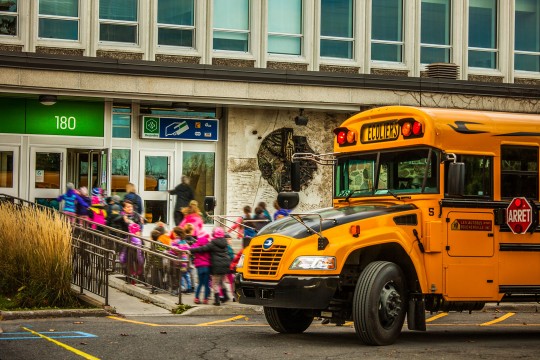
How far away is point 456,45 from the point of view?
33312mm

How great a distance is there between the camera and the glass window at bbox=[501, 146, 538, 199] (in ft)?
46.3

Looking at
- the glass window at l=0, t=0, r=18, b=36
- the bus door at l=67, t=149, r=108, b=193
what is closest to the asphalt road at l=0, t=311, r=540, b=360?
the bus door at l=67, t=149, r=108, b=193

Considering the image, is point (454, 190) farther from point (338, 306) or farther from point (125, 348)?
point (125, 348)

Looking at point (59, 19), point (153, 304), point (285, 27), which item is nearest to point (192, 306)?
point (153, 304)

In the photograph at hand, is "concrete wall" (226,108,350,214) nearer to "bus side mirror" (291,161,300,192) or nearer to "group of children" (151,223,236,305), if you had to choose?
"group of children" (151,223,236,305)

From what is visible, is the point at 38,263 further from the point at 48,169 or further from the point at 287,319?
the point at 48,169

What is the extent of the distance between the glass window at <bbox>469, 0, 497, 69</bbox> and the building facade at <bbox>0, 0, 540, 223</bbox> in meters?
0.07

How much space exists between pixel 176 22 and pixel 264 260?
18.2 m

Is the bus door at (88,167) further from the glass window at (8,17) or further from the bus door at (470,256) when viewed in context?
→ the bus door at (470,256)

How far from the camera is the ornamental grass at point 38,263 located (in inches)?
690

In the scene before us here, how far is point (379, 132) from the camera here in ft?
46.9

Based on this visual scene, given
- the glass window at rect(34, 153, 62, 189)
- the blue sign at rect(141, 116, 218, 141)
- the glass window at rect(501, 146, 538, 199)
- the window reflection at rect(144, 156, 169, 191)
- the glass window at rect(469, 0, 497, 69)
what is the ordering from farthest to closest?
the glass window at rect(469, 0, 497, 69)
the window reflection at rect(144, 156, 169, 191)
the blue sign at rect(141, 116, 218, 141)
the glass window at rect(34, 153, 62, 189)
the glass window at rect(501, 146, 538, 199)

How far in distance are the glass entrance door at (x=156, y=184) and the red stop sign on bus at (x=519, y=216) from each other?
56.5 feet

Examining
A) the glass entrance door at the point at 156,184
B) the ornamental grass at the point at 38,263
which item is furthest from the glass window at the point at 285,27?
the ornamental grass at the point at 38,263
